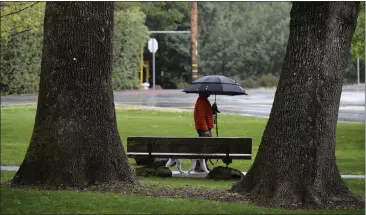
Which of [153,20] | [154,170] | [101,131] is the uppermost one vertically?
[153,20]

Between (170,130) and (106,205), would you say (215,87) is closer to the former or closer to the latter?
(106,205)

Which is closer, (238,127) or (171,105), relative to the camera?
(238,127)

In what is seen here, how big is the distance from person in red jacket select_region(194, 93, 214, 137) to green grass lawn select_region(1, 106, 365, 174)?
1365 mm

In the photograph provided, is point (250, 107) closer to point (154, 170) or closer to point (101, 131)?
point (154, 170)

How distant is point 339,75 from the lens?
952 cm

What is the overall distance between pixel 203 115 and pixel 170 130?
341 inches

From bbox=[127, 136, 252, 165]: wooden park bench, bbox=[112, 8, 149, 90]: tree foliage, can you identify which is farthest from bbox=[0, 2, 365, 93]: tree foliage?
bbox=[127, 136, 252, 165]: wooden park bench

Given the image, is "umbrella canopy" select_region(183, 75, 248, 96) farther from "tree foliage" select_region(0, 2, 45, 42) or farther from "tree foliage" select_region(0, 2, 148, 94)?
"tree foliage" select_region(0, 2, 148, 94)

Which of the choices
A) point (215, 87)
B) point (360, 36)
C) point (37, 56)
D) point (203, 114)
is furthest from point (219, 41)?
point (203, 114)

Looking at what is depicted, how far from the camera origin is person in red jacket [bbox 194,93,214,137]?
14156mm

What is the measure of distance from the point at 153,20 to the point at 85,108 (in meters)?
54.4

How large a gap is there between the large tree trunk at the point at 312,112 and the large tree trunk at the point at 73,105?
2.49 m

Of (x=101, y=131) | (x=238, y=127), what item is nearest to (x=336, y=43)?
(x=101, y=131)

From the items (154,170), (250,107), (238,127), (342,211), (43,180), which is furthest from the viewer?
(250,107)
